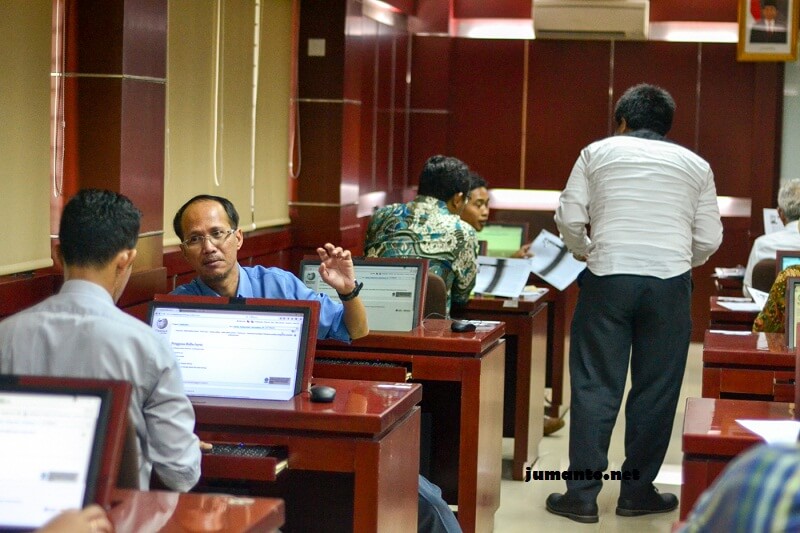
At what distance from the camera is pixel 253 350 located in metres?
3.12

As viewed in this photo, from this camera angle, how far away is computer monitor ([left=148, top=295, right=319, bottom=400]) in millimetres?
3105

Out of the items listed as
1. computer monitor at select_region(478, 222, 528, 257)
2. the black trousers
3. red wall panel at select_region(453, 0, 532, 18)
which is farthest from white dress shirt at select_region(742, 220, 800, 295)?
red wall panel at select_region(453, 0, 532, 18)

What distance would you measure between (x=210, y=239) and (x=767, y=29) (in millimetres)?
6674

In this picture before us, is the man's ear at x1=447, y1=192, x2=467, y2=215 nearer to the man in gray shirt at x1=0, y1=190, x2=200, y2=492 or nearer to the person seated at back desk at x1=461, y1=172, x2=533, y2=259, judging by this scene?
the person seated at back desk at x1=461, y1=172, x2=533, y2=259

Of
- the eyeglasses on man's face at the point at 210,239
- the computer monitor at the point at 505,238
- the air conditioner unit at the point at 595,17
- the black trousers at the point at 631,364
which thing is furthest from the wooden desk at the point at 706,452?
the air conditioner unit at the point at 595,17

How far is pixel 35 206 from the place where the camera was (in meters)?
4.51

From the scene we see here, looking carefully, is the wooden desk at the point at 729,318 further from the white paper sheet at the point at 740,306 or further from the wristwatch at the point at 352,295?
the wristwatch at the point at 352,295

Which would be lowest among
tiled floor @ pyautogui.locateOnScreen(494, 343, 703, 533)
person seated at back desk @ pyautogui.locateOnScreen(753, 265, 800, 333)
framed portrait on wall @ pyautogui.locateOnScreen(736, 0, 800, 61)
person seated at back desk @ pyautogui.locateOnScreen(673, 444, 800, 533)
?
tiled floor @ pyautogui.locateOnScreen(494, 343, 703, 533)

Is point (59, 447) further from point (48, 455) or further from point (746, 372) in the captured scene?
point (746, 372)

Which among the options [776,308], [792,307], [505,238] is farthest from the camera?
[505,238]

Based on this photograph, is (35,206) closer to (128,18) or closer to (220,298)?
(128,18)

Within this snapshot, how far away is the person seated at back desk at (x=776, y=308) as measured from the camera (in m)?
4.42

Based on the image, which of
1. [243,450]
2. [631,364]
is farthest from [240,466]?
[631,364]

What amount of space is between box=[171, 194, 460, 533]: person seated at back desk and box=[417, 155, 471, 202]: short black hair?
1.57 m
